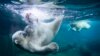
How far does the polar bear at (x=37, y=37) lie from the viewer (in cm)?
506

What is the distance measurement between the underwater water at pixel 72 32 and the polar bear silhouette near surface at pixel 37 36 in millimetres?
530

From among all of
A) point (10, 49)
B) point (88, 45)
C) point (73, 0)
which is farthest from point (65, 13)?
point (10, 49)

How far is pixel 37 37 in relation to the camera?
5457 mm

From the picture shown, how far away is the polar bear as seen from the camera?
506cm

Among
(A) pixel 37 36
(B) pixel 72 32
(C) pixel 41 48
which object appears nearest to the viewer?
(C) pixel 41 48

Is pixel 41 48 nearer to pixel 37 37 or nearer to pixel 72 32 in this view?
pixel 37 37

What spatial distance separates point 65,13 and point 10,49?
2288 mm

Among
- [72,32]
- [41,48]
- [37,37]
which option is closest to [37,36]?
[37,37]

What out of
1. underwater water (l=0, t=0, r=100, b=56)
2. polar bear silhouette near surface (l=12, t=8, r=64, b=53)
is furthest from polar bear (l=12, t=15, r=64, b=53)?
underwater water (l=0, t=0, r=100, b=56)

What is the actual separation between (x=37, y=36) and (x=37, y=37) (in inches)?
1.1

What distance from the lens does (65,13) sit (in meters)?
6.64

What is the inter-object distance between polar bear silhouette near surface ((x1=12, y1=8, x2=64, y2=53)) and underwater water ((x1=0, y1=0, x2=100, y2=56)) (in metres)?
0.53

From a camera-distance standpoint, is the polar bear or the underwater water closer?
the polar bear

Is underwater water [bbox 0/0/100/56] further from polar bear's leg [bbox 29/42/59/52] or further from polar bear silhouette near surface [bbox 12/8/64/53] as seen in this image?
polar bear's leg [bbox 29/42/59/52]
